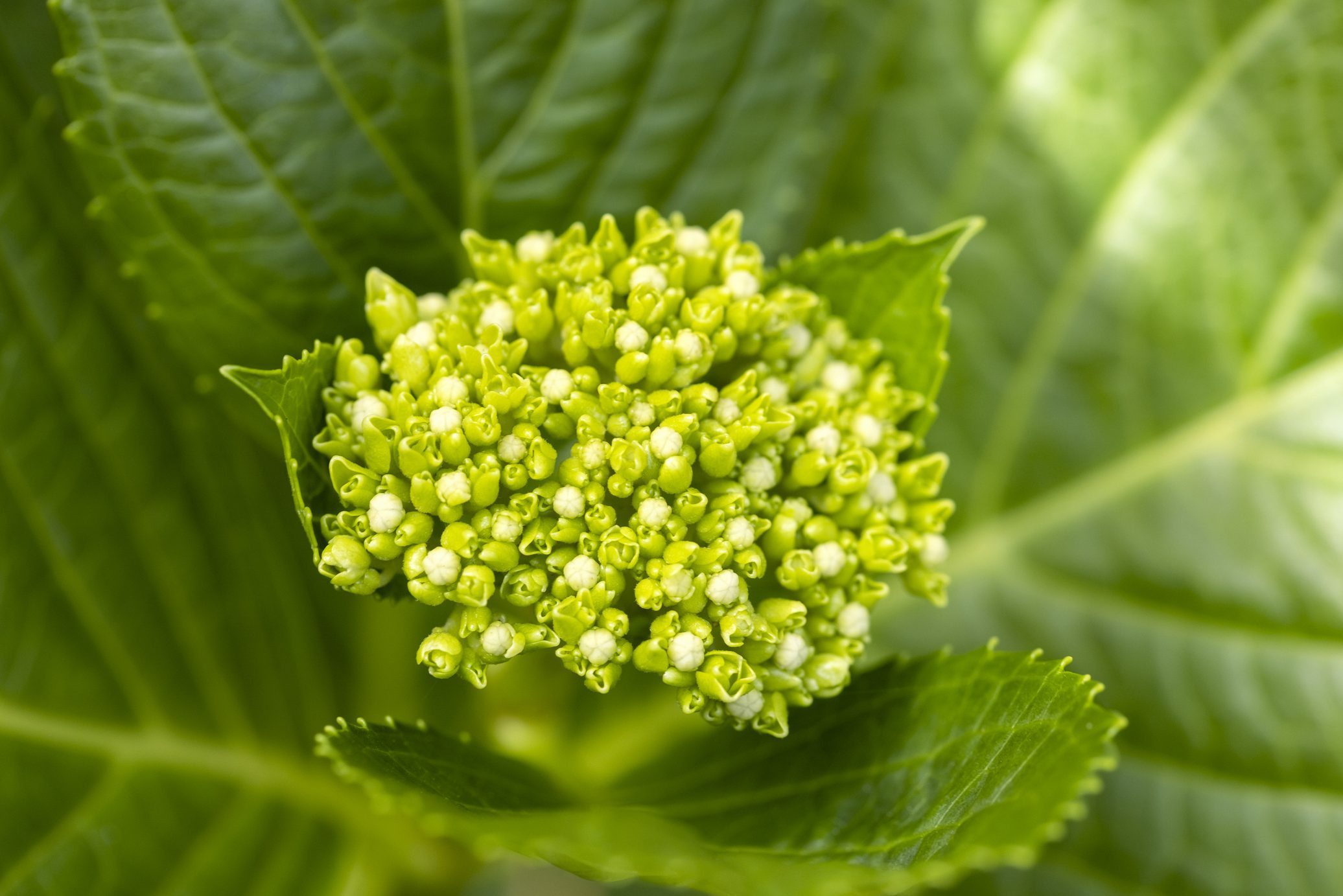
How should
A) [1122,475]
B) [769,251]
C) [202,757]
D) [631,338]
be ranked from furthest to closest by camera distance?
[1122,475] → [769,251] → [202,757] → [631,338]

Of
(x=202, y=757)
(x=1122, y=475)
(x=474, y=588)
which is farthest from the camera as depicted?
(x=1122, y=475)

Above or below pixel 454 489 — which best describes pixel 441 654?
below

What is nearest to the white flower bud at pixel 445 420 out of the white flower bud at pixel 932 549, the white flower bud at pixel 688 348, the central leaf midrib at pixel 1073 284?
the white flower bud at pixel 688 348

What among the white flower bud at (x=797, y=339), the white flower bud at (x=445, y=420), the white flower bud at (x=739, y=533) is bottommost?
the white flower bud at (x=739, y=533)

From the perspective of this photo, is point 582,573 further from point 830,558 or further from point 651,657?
point 830,558

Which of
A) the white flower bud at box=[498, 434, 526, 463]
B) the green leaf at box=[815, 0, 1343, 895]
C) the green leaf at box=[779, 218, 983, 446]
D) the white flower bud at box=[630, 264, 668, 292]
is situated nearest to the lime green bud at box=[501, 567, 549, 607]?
the white flower bud at box=[498, 434, 526, 463]

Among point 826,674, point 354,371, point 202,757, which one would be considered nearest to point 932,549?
point 826,674

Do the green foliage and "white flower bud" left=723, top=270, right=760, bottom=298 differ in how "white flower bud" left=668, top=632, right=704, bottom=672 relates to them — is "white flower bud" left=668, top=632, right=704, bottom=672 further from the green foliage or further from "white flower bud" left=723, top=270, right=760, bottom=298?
the green foliage

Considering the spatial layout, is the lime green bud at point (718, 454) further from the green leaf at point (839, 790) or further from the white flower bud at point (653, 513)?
the green leaf at point (839, 790)
